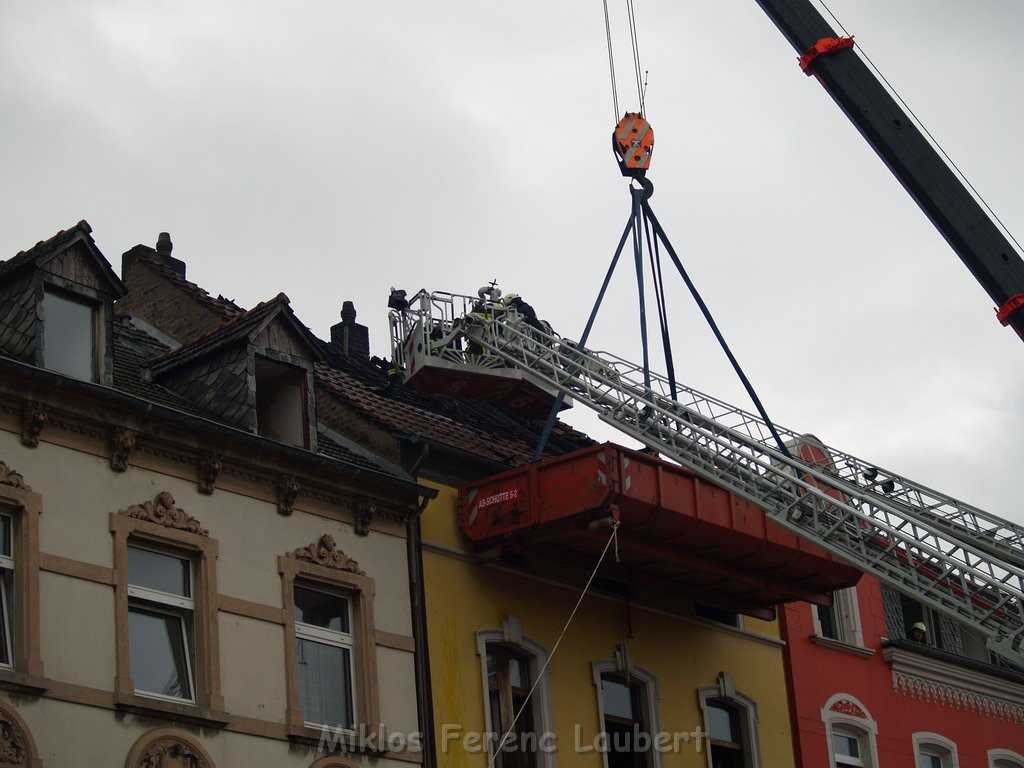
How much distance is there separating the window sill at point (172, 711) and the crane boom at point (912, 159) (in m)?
13.0

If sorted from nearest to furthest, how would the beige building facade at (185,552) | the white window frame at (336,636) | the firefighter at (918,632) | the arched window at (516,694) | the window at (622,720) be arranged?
the beige building facade at (185,552)
the white window frame at (336,636)
the arched window at (516,694)
the window at (622,720)
the firefighter at (918,632)

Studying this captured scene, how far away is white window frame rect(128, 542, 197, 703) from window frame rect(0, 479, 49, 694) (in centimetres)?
136

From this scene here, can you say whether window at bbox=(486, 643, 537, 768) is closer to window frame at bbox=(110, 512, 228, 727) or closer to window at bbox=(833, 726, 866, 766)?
window frame at bbox=(110, 512, 228, 727)

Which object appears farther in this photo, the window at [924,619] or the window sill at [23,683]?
the window at [924,619]

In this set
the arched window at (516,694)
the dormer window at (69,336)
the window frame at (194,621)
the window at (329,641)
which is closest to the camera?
the window frame at (194,621)

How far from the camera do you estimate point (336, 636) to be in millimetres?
20734

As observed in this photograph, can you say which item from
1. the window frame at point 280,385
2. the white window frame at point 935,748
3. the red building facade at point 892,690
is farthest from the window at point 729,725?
the window frame at point 280,385

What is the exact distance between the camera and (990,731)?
31.0 meters

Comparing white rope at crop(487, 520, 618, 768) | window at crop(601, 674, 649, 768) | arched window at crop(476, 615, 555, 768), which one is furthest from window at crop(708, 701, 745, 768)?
arched window at crop(476, 615, 555, 768)

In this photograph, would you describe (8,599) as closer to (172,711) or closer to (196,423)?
(172,711)

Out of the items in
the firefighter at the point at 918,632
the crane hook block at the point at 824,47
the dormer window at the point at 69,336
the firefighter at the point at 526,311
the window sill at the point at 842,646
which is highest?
the crane hook block at the point at 824,47

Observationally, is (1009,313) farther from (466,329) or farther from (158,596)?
(158,596)

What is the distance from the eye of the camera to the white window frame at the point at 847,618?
29438 millimetres

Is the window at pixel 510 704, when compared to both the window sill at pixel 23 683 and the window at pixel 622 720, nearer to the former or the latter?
the window at pixel 622 720
